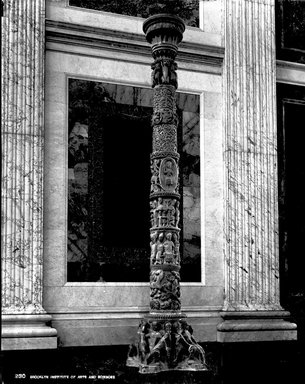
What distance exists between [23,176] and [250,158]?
2859 millimetres

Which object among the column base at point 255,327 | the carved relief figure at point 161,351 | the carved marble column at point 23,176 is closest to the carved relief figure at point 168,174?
the carved relief figure at point 161,351

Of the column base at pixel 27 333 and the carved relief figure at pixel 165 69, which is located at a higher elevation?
the carved relief figure at pixel 165 69

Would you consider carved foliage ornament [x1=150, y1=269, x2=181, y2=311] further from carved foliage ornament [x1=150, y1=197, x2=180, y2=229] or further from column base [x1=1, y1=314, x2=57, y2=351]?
column base [x1=1, y1=314, x2=57, y2=351]

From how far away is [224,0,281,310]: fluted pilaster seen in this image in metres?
6.94

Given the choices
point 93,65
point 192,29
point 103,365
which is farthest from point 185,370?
point 192,29

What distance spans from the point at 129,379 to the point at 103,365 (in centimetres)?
47

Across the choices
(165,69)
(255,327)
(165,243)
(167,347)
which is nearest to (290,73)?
(165,69)

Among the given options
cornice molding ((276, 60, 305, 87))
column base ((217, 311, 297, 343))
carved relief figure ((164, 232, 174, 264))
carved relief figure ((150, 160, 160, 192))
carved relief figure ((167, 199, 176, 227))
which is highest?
cornice molding ((276, 60, 305, 87))

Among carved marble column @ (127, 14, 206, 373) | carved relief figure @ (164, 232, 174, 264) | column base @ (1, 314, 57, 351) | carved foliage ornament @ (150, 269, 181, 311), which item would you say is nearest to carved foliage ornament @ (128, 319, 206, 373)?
carved marble column @ (127, 14, 206, 373)

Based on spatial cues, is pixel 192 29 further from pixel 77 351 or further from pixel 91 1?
pixel 77 351

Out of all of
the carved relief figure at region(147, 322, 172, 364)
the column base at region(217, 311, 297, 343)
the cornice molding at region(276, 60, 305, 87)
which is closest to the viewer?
the carved relief figure at region(147, 322, 172, 364)

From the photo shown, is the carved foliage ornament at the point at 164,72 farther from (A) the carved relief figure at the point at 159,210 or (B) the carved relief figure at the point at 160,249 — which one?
(B) the carved relief figure at the point at 160,249

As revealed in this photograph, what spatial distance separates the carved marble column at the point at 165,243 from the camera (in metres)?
4.97

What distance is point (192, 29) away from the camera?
279 inches
